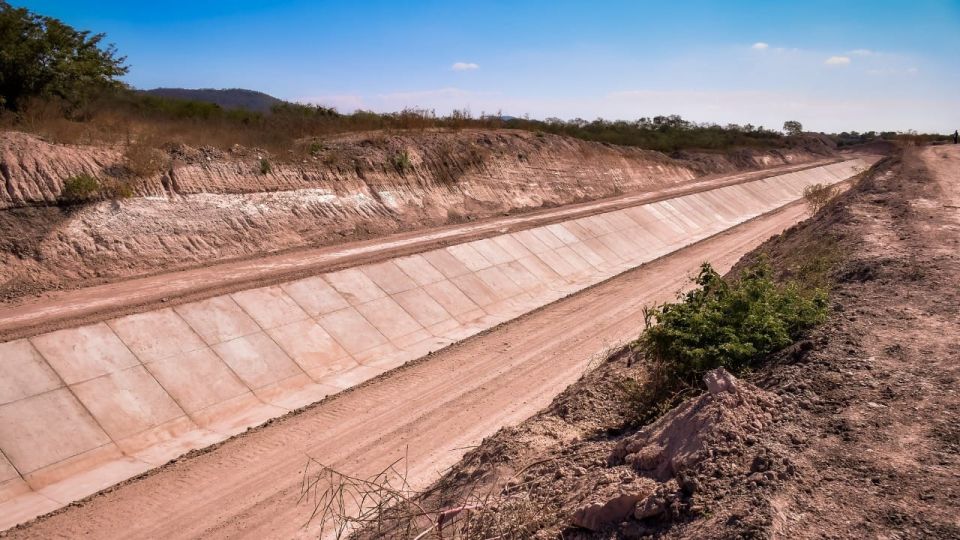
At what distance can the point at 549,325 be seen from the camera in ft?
63.5

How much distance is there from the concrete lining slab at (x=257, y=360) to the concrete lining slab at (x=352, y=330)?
1.69 meters

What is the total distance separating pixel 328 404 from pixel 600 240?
17.8m

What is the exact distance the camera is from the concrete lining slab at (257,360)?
47.4ft

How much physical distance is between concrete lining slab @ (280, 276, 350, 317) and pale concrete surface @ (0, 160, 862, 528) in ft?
0.13

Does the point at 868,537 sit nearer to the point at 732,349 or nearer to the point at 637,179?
the point at 732,349

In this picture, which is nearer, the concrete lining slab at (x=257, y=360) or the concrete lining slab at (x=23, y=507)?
the concrete lining slab at (x=23, y=507)

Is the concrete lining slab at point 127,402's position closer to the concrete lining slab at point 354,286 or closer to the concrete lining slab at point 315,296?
the concrete lining slab at point 315,296

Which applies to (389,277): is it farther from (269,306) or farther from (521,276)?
(521,276)

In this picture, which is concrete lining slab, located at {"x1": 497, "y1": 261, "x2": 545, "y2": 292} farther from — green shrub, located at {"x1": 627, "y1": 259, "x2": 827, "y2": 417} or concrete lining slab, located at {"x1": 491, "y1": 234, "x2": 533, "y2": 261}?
green shrub, located at {"x1": 627, "y1": 259, "x2": 827, "y2": 417}

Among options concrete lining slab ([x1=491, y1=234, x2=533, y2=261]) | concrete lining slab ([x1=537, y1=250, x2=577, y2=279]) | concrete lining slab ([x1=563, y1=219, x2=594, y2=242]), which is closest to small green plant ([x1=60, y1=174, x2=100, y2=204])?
concrete lining slab ([x1=491, y1=234, x2=533, y2=261])

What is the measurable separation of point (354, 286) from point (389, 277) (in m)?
1.43

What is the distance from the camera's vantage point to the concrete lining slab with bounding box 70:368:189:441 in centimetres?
1203

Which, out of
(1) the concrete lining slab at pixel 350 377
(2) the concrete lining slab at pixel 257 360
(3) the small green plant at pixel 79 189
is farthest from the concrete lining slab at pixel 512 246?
(3) the small green plant at pixel 79 189

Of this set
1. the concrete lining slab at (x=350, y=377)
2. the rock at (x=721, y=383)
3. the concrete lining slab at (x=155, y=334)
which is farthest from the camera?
the concrete lining slab at (x=350, y=377)
